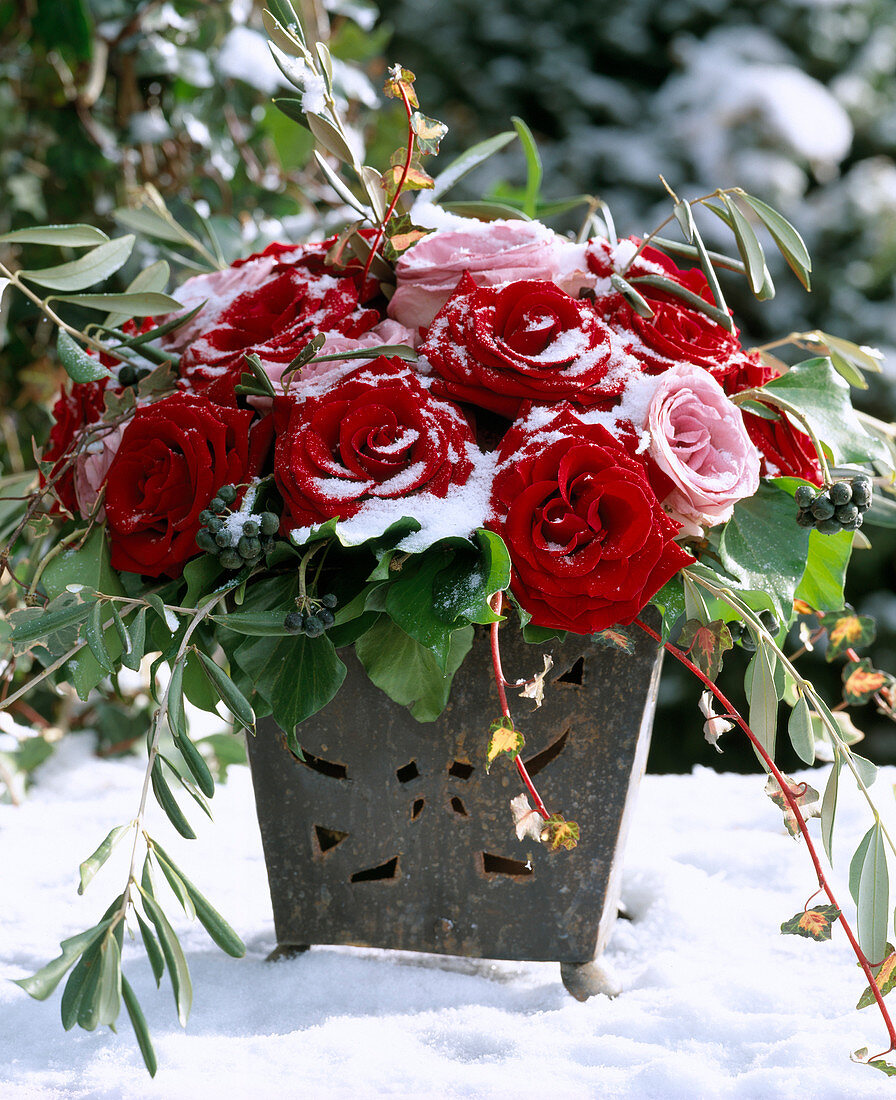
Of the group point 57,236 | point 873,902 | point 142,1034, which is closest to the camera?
point 142,1034

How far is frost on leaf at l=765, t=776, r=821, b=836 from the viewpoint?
1.75 ft

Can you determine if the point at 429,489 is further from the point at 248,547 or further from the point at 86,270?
the point at 86,270

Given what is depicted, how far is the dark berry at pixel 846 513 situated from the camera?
53 cm

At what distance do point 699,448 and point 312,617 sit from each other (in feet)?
0.72

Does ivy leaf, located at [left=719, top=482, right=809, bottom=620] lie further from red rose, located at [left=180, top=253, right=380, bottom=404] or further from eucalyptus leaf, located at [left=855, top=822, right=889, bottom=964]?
red rose, located at [left=180, top=253, right=380, bottom=404]

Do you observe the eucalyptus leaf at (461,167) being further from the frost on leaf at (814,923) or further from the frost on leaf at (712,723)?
the frost on leaf at (814,923)

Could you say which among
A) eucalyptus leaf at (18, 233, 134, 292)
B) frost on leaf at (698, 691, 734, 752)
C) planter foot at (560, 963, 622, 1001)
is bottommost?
planter foot at (560, 963, 622, 1001)

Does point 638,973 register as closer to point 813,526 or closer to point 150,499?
point 813,526

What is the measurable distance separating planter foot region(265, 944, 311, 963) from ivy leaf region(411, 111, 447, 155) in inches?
19.9

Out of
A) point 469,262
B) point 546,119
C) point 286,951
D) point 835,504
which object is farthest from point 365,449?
point 546,119

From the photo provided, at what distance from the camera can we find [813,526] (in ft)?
1.80

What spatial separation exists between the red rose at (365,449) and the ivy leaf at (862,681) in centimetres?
32

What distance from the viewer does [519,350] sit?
55 centimetres

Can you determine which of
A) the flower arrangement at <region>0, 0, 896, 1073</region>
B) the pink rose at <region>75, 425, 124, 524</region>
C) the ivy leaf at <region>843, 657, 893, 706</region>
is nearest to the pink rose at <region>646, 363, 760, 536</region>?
the flower arrangement at <region>0, 0, 896, 1073</region>
